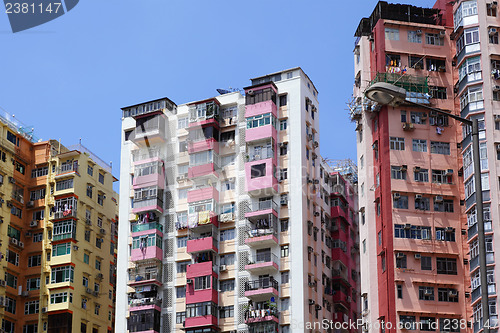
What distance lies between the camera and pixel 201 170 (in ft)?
213

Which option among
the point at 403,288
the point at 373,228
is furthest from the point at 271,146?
the point at 403,288

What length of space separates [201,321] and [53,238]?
16.2m

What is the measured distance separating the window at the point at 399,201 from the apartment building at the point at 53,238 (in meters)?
26.4

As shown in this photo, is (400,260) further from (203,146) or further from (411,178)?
(203,146)

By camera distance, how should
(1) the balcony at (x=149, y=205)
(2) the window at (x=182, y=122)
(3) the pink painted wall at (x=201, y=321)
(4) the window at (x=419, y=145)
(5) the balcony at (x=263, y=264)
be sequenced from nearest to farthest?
(4) the window at (x=419, y=145) → (5) the balcony at (x=263, y=264) → (3) the pink painted wall at (x=201, y=321) → (1) the balcony at (x=149, y=205) → (2) the window at (x=182, y=122)

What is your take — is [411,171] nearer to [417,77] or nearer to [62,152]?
[417,77]

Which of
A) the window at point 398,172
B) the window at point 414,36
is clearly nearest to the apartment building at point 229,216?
the window at point 398,172

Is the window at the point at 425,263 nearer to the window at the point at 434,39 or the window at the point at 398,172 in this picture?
the window at the point at 398,172

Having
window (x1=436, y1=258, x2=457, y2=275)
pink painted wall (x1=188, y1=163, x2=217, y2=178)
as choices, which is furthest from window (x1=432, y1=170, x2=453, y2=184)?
pink painted wall (x1=188, y1=163, x2=217, y2=178)

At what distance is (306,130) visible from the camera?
2559 inches


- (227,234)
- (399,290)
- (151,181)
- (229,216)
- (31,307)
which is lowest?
(399,290)

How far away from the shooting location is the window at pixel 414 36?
60469mm

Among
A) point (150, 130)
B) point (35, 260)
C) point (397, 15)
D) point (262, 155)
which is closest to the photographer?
point (397, 15)

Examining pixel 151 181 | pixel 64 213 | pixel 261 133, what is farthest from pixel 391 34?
pixel 64 213
